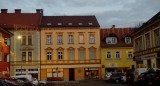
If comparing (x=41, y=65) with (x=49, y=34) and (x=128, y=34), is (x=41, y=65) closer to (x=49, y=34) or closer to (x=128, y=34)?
(x=49, y=34)

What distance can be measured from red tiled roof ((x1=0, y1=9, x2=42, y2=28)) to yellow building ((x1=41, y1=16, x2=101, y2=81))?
6.90 ft

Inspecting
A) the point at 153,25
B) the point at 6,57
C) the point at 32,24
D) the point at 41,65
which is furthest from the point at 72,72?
the point at 153,25

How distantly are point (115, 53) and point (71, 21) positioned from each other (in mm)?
11454

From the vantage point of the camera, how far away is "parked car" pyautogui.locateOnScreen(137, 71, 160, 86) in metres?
31.1

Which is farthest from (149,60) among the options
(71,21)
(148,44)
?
(71,21)

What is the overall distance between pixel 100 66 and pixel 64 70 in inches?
292

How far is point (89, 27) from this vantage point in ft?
241

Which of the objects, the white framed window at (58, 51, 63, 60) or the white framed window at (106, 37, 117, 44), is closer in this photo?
the white framed window at (58, 51, 63, 60)

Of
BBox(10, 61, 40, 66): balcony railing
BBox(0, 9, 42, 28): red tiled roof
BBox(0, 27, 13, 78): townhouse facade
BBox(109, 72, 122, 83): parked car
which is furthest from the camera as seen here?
BBox(0, 9, 42, 28): red tiled roof

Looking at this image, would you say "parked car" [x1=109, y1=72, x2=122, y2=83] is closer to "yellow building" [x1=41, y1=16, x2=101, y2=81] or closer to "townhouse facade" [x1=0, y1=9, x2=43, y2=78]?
"yellow building" [x1=41, y1=16, x2=101, y2=81]

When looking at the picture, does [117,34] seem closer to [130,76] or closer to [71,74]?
[71,74]

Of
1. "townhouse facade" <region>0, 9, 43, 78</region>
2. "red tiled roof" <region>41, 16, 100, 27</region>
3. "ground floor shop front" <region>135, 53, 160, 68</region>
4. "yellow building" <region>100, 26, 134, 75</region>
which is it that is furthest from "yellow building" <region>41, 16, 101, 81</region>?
"ground floor shop front" <region>135, 53, 160, 68</region>

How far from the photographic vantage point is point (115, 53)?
74250 millimetres

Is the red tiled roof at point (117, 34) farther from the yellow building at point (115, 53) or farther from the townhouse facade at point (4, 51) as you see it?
the townhouse facade at point (4, 51)
